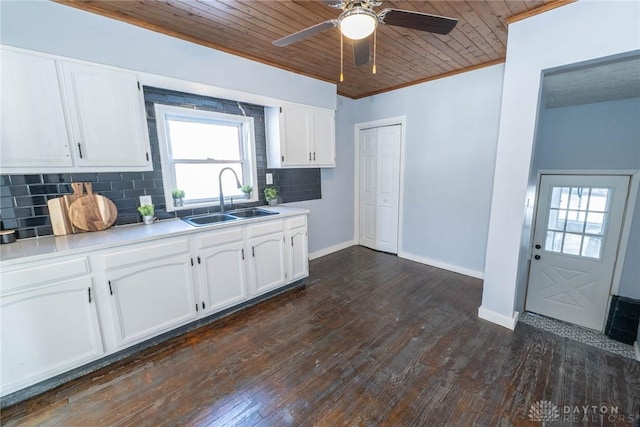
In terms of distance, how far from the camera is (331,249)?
419 centimetres

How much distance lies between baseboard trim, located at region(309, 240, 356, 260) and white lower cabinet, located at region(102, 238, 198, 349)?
6.67ft

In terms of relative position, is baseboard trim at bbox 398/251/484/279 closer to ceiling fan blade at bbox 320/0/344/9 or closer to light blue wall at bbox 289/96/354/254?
light blue wall at bbox 289/96/354/254

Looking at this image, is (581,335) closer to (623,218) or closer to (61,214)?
(623,218)

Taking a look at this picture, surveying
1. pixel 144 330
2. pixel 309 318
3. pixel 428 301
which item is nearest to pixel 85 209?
pixel 144 330

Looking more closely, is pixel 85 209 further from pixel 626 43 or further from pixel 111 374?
pixel 626 43

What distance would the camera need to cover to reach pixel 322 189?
3.94 m

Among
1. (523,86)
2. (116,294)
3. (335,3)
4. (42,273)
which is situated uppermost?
(335,3)

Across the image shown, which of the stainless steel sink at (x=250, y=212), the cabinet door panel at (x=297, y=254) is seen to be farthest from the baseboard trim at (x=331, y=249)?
the stainless steel sink at (x=250, y=212)

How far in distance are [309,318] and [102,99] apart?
2493mm

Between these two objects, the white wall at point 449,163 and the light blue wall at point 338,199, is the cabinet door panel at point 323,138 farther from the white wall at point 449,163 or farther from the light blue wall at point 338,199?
the white wall at point 449,163

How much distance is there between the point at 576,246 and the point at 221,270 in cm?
380

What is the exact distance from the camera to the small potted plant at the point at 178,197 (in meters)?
2.49

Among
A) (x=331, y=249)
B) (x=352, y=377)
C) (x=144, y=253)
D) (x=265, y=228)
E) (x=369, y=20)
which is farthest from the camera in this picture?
(x=331, y=249)

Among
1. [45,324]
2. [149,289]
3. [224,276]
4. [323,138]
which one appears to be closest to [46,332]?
Result: [45,324]
